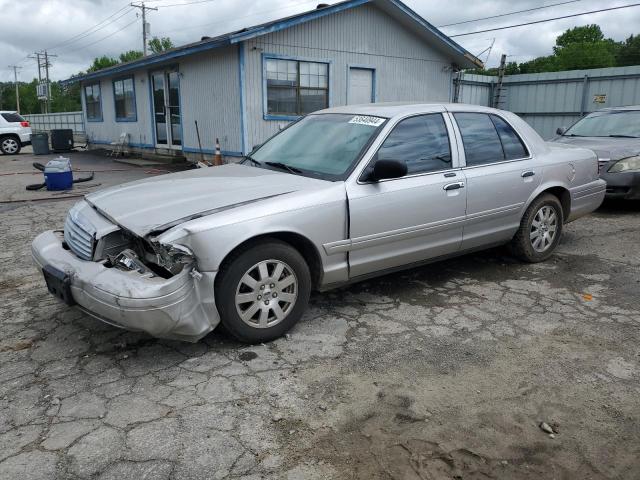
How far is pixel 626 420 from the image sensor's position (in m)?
2.79

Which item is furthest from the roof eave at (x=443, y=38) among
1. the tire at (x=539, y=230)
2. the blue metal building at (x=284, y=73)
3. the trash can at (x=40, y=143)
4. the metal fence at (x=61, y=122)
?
the metal fence at (x=61, y=122)

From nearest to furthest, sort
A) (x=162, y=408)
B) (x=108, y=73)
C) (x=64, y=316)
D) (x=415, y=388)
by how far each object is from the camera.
→ (x=162, y=408) < (x=415, y=388) < (x=64, y=316) < (x=108, y=73)

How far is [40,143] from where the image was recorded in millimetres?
19562

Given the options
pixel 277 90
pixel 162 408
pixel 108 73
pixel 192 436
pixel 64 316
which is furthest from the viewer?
pixel 108 73

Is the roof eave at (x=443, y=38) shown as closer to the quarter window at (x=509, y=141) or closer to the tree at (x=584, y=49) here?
the quarter window at (x=509, y=141)

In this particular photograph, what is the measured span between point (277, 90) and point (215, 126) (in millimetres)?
1875

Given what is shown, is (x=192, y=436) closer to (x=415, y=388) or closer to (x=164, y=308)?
(x=164, y=308)

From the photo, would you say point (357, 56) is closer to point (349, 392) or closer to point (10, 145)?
point (349, 392)

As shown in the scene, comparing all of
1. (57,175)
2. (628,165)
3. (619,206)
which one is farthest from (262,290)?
(57,175)

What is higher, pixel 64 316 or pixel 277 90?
pixel 277 90

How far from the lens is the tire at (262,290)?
3.33 m

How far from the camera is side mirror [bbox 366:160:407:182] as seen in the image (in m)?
3.85

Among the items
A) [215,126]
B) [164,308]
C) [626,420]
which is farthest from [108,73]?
[626,420]

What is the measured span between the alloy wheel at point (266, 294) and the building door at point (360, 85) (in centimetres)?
1117
